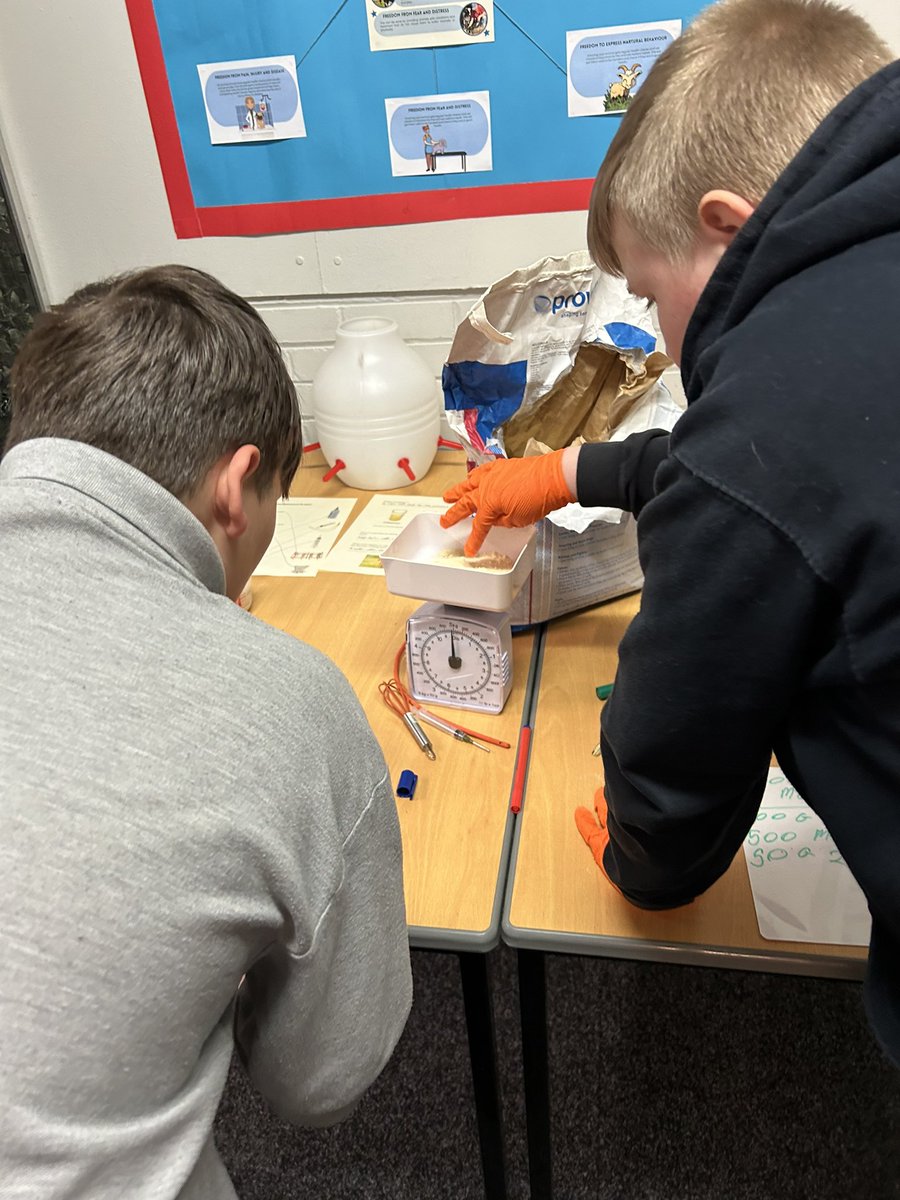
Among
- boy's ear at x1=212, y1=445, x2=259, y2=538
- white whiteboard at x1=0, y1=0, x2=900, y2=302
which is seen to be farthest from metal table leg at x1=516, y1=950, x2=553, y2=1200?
white whiteboard at x1=0, y1=0, x2=900, y2=302

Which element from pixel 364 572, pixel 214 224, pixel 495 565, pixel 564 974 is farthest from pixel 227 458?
Result: pixel 564 974

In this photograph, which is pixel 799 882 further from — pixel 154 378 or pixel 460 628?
pixel 154 378

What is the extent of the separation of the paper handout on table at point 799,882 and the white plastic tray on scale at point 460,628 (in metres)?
0.31

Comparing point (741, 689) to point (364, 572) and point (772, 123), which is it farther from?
point (364, 572)

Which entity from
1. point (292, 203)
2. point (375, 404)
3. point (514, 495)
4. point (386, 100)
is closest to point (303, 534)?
point (375, 404)

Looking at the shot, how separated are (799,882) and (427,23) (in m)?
1.32

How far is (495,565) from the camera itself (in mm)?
982

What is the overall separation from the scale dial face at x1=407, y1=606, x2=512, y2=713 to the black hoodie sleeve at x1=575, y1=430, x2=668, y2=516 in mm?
201

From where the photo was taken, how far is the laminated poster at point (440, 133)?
1.31m

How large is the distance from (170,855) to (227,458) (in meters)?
0.33

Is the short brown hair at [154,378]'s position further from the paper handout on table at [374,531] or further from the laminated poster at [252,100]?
the laminated poster at [252,100]

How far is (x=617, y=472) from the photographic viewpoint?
3.17ft

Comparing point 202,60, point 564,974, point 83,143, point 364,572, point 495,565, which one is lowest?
point 564,974

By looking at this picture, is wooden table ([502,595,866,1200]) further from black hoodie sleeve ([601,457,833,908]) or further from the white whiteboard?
the white whiteboard
